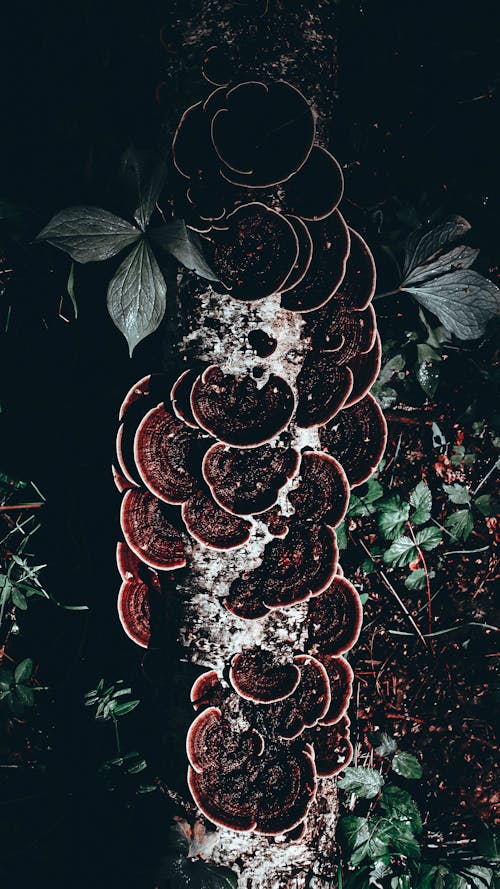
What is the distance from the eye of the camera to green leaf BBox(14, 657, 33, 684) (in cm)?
269

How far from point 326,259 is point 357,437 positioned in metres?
0.73

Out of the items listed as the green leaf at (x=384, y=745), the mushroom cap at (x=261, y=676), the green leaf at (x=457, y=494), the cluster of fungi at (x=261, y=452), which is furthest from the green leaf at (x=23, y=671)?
the green leaf at (x=457, y=494)

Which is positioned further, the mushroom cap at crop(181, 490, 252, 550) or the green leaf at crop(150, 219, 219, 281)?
the mushroom cap at crop(181, 490, 252, 550)

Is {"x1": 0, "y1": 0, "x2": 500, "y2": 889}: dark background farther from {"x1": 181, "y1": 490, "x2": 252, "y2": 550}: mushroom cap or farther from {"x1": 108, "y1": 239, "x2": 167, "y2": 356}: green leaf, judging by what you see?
{"x1": 181, "y1": 490, "x2": 252, "y2": 550}: mushroom cap

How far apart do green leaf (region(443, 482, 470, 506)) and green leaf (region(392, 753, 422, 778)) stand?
4.62 ft

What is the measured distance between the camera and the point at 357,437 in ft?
7.50

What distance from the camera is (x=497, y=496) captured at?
9.95ft

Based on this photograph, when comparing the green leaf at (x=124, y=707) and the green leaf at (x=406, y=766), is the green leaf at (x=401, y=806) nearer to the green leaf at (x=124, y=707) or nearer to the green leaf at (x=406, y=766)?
the green leaf at (x=406, y=766)

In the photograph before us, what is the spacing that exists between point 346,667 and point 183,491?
1.02m

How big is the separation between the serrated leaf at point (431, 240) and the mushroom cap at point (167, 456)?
128cm

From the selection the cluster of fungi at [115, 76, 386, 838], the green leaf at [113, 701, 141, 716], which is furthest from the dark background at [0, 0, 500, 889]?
the cluster of fungi at [115, 76, 386, 838]

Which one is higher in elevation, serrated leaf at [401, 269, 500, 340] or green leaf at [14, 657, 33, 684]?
serrated leaf at [401, 269, 500, 340]

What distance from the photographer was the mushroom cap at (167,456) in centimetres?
208

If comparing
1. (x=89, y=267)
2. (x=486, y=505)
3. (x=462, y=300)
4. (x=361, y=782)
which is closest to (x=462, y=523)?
(x=486, y=505)
